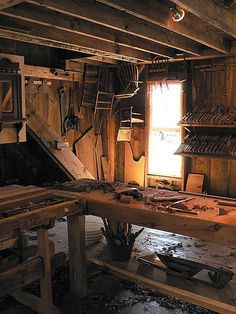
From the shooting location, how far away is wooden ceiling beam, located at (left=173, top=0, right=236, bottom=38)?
2859 mm

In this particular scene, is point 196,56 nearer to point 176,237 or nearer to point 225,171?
point 225,171

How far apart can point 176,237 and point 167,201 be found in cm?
188

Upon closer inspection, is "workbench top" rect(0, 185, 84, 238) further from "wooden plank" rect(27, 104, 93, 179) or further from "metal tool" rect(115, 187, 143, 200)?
"wooden plank" rect(27, 104, 93, 179)

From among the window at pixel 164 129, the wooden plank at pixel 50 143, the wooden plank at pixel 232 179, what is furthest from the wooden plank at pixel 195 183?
the wooden plank at pixel 50 143

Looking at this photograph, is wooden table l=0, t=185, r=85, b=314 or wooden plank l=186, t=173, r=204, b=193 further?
wooden plank l=186, t=173, r=204, b=193

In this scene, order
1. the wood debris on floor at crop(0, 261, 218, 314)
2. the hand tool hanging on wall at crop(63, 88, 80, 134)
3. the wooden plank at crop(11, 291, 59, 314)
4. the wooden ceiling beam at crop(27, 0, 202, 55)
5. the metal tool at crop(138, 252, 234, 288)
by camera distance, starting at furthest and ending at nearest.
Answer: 1. the hand tool hanging on wall at crop(63, 88, 80, 134)
2. the wooden ceiling beam at crop(27, 0, 202, 55)
3. the wood debris on floor at crop(0, 261, 218, 314)
4. the wooden plank at crop(11, 291, 59, 314)
5. the metal tool at crop(138, 252, 234, 288)

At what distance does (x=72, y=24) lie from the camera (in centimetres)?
384

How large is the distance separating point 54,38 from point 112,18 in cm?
90

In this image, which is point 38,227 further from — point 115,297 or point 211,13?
point 211,13

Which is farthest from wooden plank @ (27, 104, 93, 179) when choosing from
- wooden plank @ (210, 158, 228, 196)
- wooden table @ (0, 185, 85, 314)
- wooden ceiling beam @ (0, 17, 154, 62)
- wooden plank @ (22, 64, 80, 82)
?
wooden plank @ (210, 158, 228, 196)

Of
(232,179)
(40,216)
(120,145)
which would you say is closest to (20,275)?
(40,216)

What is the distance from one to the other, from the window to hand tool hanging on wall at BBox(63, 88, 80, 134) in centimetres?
138

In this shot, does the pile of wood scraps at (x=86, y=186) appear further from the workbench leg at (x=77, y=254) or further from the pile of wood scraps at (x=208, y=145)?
the pile of wood scraps at (x=208, y=145)

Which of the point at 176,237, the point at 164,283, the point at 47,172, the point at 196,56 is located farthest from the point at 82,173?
the point at 164,283
